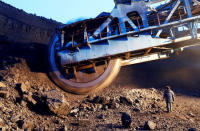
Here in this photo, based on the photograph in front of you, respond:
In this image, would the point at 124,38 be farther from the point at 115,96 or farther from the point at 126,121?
the point at 126,121

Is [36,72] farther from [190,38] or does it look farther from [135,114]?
[190,38]

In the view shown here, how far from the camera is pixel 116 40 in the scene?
23.6 ft

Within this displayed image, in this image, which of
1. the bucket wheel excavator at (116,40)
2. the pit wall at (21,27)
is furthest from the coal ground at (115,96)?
the pit wall at (21,27)

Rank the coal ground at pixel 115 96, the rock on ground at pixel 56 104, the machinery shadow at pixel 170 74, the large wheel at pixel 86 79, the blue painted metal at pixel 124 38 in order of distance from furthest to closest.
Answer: the machinery shadow at pixel 170 74 → the large wheel at pixel 86 79 → the blue painted metal at pixel 124 38 → the rock on ground at pixel 56 104 → the coal ground at pixel 115 96

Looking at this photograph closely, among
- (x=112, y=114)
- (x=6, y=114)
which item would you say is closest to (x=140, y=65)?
(x=112, y=114)

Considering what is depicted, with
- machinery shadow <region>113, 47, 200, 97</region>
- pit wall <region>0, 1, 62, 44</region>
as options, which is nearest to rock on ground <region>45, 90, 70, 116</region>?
machinery shadow <region>113, 47, 200, 97</region>

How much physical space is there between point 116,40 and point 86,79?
269 cm

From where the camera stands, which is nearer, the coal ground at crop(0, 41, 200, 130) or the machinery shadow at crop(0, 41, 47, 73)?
the coal ground at crop(0, 41, 200, 130)

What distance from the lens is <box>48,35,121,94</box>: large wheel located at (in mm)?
8164

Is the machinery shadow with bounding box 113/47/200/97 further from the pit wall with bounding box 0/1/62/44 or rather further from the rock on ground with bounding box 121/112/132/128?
the pit wall with bounding box 0/1/62/44

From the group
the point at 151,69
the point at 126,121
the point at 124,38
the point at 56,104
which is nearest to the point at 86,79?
the point at 124,38

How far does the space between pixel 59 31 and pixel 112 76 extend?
145 inches

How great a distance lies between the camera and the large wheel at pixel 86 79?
26.8ft

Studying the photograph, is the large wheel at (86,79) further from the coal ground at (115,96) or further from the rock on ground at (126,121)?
the rock on ground at (126,121)
